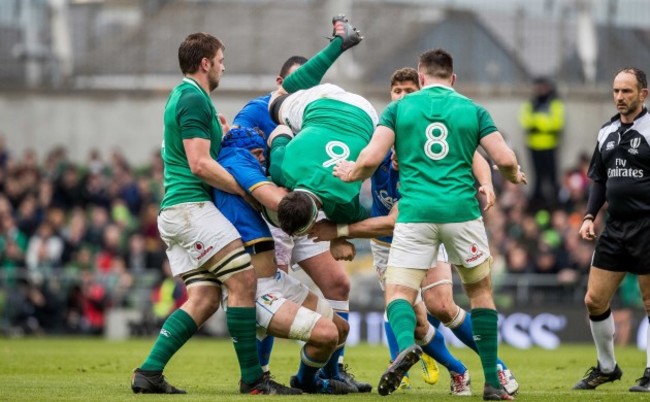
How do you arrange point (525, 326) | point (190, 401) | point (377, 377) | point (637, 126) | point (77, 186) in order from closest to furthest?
point (190, 401) → point (637, 126) → point (377, 377) → point (525, 326) → point (77, 186)

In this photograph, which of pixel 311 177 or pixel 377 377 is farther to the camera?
pixel 377 377

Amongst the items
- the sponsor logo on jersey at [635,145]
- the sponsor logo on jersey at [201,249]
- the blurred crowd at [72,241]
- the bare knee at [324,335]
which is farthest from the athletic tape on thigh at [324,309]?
the blurred crowd at [72,241]

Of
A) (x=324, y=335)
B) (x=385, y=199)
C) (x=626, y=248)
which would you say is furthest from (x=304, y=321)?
(x=626, y=248)

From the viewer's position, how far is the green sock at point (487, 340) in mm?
10148

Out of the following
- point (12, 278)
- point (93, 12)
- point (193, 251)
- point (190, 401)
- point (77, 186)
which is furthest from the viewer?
point (93, 12)

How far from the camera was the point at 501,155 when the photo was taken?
9.97 m

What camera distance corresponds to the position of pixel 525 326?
71.0 ft

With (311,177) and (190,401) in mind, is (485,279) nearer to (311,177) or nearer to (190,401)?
(311,177)

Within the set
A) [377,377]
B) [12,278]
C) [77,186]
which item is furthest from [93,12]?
[377,377]

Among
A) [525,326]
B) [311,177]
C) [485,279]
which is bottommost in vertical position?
[525,326]

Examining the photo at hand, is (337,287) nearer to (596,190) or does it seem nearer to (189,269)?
(189,269)

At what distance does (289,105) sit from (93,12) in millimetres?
19061

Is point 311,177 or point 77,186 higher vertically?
point 311,177

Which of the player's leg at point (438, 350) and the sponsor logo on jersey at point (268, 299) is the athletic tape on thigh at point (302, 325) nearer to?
the sponsor logo on jersey at point (268, 299)
